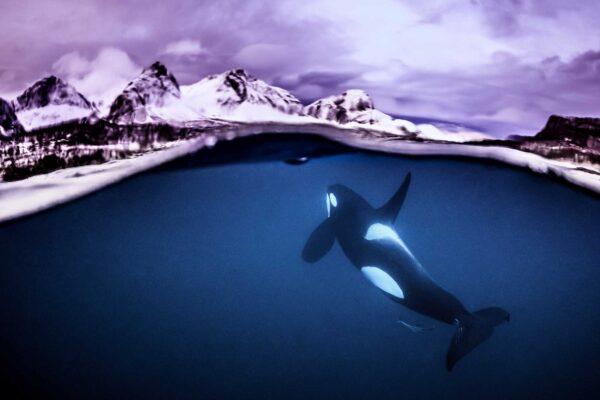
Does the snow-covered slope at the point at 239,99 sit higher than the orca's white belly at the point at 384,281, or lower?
higher

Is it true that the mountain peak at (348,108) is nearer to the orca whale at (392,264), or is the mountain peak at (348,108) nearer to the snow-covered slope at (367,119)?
the snow-covered slope at (367,119)

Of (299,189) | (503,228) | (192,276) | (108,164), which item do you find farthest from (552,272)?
(108,164)

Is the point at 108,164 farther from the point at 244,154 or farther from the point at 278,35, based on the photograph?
the point at 278,35

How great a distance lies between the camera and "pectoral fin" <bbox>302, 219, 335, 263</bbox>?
7.98 metres

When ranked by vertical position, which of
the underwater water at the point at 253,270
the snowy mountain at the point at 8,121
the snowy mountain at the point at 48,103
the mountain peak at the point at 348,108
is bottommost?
the underwater water at the point at 253,270

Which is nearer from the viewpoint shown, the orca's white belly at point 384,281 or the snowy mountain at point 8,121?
the snowy mountain at point 8,121

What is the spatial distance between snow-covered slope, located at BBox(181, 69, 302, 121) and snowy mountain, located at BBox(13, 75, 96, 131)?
6.12 feet

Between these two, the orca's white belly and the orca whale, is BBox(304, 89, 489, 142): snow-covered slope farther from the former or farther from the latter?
the orca's white belly

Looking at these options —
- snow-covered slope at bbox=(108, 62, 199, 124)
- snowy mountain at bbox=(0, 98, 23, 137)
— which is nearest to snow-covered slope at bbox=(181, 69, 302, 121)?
snow-covered slope at bbox=(108, 62, 199, 124)

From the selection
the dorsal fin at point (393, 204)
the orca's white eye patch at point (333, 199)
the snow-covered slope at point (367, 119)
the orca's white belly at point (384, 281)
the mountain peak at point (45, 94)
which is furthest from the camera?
the orca's white eye patch at point (333, 199)

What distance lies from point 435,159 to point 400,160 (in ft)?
3.12

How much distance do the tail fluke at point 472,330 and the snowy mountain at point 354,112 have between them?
387cm

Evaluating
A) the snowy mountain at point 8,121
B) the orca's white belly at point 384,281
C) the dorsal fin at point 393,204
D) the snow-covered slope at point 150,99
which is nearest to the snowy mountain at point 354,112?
the dorsal fin at point 393,204

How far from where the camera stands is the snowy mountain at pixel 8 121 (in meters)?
6.82
